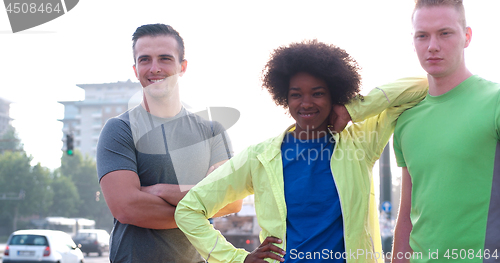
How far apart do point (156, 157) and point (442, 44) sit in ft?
5.96

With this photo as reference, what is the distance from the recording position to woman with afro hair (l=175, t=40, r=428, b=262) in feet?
8.29

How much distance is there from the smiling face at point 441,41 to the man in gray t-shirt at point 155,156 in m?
1.42

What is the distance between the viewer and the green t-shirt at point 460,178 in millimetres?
2250

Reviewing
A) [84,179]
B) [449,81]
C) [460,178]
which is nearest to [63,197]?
[84,179]

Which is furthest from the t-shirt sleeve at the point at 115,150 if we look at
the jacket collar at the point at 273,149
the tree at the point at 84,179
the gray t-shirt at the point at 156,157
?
the tree at the point at 84,179

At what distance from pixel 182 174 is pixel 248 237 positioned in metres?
14.1

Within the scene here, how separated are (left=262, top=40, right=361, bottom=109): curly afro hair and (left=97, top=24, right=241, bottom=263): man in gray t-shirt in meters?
0.60

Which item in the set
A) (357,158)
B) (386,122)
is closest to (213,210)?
(357,158)

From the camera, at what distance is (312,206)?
8.41 feet

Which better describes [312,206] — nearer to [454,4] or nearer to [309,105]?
[309,105]

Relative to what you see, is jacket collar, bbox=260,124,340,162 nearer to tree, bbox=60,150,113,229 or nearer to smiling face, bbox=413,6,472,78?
smiling face, bbox=413,6,472,78

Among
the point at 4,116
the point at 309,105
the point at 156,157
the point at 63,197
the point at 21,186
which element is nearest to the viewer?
the point at 309,105

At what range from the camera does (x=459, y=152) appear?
7.51ft

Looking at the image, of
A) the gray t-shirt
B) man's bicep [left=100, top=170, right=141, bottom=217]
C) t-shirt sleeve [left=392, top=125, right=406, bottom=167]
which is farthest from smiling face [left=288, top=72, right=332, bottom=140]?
man's bicep [left=100, top=170, right=141, bottom=217]
